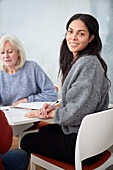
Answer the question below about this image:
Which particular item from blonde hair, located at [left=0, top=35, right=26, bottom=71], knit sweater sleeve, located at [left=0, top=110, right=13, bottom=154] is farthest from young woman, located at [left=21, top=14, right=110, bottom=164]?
blonde hair, located at [left=0, top=35, right=26, bottom=71]

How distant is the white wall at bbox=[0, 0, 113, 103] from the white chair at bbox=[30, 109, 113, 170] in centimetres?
200

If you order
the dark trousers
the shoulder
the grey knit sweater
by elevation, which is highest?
the shoulder

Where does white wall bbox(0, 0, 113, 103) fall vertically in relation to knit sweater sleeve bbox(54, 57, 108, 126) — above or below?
above

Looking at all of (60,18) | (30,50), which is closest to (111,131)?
(60,18)

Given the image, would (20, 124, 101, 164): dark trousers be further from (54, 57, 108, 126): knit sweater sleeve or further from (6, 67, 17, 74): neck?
(6, 67, 17, 74): neck

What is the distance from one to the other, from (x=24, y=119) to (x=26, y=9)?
3202 millimetres

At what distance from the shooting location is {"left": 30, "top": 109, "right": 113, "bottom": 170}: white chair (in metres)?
1.12

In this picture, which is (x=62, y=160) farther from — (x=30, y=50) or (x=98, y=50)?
(x=30, y=50)

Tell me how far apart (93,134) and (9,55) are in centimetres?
125

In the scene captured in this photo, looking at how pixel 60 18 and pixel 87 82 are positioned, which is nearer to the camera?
pixel 87 82

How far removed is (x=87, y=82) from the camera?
4.13 ft

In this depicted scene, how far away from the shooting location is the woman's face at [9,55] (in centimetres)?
208

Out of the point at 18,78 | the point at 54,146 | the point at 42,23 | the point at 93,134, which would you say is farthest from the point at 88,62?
the point at 42,23

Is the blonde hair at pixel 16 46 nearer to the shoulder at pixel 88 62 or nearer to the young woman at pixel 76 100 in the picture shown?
the young woman at pixel 76 100
